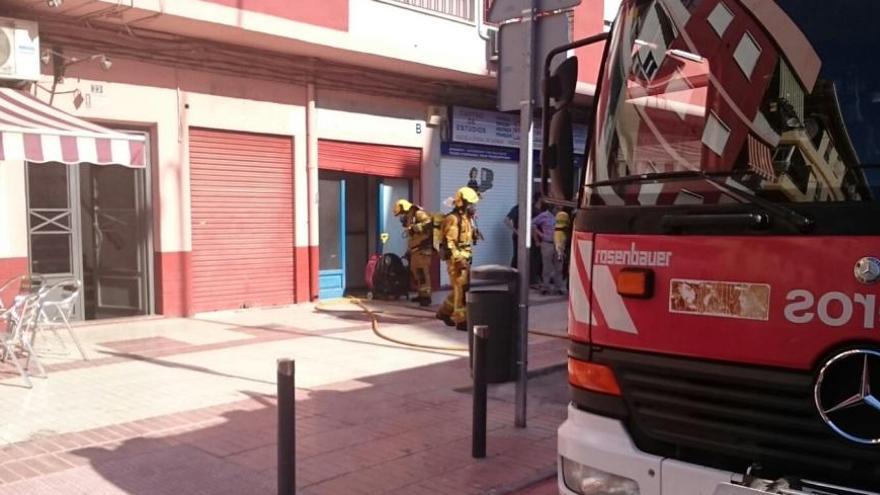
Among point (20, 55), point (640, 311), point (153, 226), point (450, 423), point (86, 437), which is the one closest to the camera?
point (640, 311)

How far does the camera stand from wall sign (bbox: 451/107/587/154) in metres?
15.0

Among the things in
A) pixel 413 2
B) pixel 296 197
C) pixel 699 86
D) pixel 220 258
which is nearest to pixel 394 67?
pixel 413 2

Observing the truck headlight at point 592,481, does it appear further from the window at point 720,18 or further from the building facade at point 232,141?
the building facade at point 232,141

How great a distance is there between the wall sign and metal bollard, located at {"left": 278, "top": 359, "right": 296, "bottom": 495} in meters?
11.2

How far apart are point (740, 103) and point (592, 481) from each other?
1592 millimetres

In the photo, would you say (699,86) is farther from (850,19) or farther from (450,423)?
(450,423)

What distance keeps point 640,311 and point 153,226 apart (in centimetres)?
913

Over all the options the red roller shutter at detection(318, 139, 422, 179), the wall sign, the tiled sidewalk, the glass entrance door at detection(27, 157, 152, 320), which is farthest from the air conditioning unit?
the wall sign

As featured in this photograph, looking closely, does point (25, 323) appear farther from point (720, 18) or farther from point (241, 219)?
point (720, 18)

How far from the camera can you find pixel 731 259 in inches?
107

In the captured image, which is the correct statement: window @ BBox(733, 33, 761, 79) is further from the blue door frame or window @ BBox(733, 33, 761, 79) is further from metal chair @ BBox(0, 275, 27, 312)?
the blue door frame

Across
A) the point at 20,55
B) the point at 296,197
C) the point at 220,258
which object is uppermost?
the point at 20,55

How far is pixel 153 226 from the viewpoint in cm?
1075

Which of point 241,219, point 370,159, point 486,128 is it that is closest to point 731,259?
point 241,219
